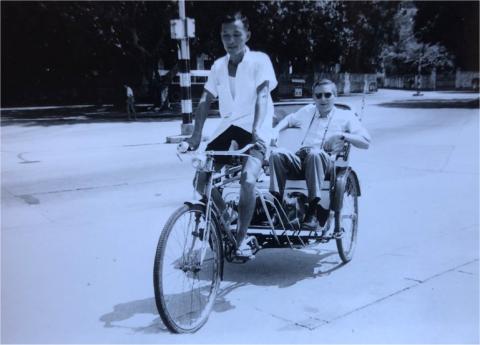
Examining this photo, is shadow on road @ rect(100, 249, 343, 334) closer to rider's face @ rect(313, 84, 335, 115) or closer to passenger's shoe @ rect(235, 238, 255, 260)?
passenger's shoe @ rect(235, 238, 255, 260)

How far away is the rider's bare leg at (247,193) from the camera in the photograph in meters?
3.86

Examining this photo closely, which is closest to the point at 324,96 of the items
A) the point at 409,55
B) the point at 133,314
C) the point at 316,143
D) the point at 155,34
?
the point at 316,143

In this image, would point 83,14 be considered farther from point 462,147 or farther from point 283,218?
point 283,218

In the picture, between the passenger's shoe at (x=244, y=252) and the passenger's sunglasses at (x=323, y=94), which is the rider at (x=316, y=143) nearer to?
the passenger's sunglasses at (x=323, y=94)

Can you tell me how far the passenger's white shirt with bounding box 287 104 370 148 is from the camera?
4824 millimetres

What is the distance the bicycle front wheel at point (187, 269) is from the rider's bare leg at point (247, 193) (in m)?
0.26

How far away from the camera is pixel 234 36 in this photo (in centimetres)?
393

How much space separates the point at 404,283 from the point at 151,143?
1119 centimetres

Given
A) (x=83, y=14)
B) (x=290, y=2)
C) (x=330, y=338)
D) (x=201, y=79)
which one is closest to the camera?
(x=330, y=338)

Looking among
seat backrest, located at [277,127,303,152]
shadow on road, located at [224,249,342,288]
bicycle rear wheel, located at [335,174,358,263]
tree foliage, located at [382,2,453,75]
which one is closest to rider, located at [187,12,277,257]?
shadow on road, located at [224,249,342,288]

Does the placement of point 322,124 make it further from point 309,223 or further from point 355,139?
point 309,223

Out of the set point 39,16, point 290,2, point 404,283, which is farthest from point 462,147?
point 39,16

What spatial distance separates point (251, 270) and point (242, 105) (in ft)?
4.86

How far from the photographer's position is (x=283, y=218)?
4.43 meters
